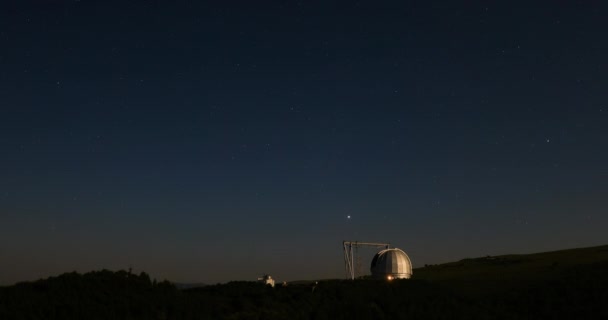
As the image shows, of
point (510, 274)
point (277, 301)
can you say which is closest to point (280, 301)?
point (277, 301)

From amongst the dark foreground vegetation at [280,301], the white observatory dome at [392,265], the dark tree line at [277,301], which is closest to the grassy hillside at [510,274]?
the white observatory dome at [392,265]

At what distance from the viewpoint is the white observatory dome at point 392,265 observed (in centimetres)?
5231

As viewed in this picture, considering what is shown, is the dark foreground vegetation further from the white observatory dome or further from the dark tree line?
the white observatory dome

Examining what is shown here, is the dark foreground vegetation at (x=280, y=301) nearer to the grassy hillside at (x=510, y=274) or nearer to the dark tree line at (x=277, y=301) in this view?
the dark tree line at (x=277, y=301)

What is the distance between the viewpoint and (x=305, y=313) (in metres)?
22.2

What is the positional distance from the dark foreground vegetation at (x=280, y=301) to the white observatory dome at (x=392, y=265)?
15.3 metres

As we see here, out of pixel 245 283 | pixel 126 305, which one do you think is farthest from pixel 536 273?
pixel 126 305

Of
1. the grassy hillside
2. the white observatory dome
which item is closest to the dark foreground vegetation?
the grassy hillside

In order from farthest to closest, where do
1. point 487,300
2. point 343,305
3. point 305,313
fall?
point 487,300 → point 343,305 → point 305,313

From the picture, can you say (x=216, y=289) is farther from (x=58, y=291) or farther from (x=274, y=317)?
(x=58, y=291)

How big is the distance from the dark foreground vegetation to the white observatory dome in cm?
1526

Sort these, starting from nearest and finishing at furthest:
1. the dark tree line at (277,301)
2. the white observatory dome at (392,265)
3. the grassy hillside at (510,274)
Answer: the dark tree line at (277,301) → the grassy hillside at (510,274) → the white observatory dome at (392,265)

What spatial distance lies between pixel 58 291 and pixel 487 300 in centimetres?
2493

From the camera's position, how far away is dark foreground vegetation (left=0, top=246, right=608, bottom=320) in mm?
17672
